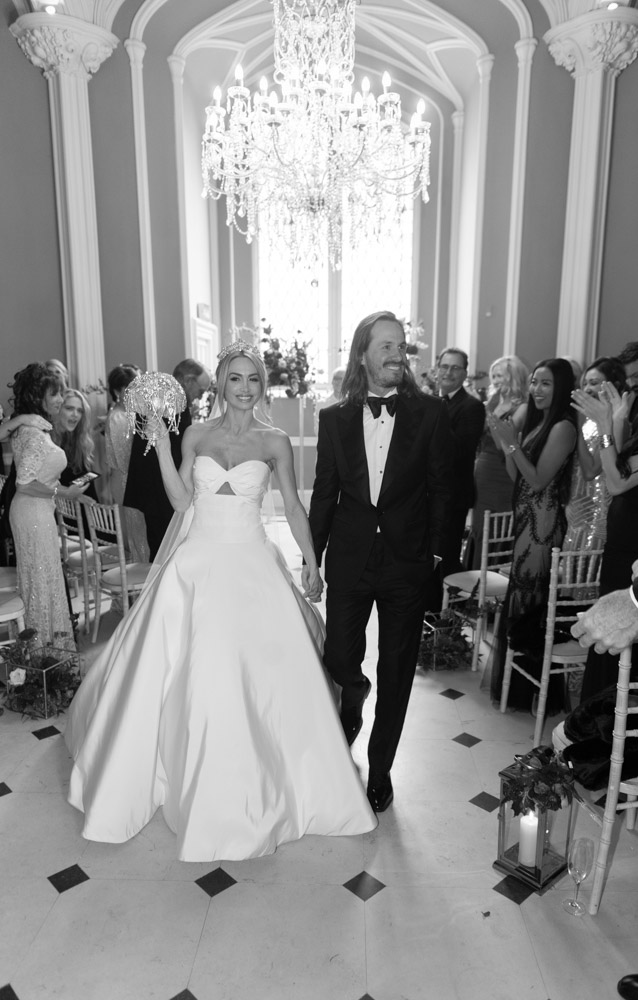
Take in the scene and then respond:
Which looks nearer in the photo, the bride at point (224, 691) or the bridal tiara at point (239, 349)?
the bride at point (224, 691)

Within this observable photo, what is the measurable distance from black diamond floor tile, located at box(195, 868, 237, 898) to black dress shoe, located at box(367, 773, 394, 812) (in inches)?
28.0

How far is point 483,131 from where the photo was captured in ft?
27.8

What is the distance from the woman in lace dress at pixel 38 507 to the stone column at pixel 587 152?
548cm

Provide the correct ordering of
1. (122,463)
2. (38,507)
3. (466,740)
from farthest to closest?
(122,463) → (38,507) → (466,740)

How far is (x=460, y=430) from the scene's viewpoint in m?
5.28

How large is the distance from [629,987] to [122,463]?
4.37 meters

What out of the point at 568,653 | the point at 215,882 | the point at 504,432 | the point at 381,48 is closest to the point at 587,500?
the point at 504,432

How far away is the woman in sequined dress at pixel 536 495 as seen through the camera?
387 centimetres

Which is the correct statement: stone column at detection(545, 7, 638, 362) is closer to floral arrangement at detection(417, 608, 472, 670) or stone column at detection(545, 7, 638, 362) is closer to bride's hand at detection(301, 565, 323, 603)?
floral arrangement at detection(417, 608, 472, 670)

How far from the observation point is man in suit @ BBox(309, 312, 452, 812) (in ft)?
9.71

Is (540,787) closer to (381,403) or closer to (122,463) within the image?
(381,403)

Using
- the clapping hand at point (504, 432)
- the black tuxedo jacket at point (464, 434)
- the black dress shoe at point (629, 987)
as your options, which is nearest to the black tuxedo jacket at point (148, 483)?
the black tuxedo jacket at point (464, 434)

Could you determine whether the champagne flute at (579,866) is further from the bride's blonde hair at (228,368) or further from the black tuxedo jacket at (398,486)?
the bride's blonde hair at (228,368)

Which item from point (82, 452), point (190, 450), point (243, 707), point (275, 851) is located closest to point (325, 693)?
point (243, 707)
